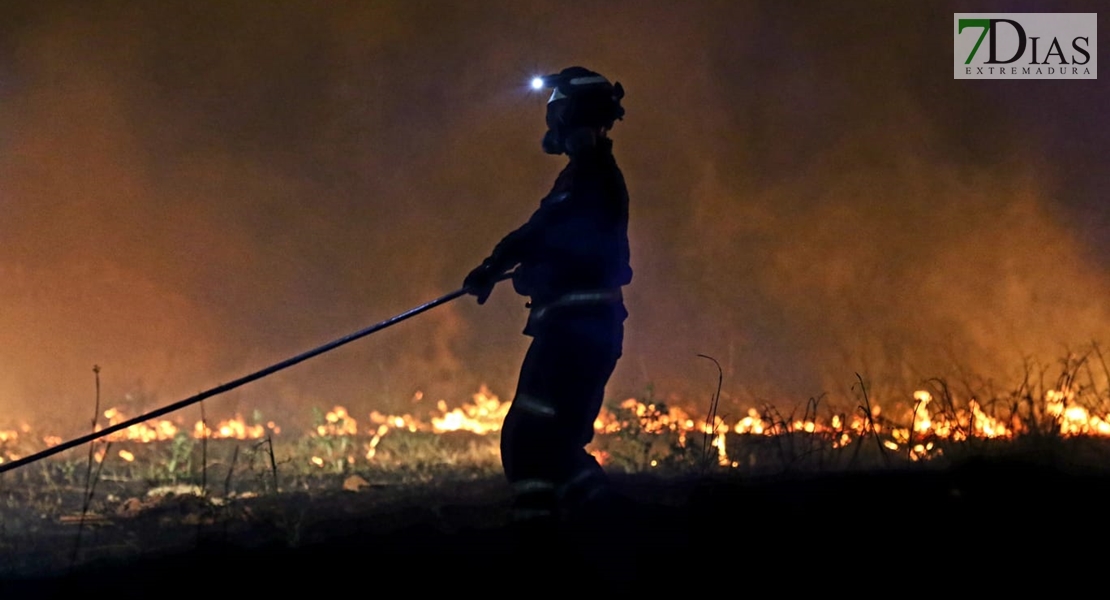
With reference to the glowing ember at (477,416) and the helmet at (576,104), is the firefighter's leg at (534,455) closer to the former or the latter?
the helmet at (576,104)

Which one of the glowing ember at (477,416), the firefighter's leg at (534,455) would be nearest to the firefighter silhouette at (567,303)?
the firefighter's leg at (534,455)

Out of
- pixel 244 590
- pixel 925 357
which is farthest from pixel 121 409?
pixel 925 357

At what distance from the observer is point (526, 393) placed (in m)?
4.29

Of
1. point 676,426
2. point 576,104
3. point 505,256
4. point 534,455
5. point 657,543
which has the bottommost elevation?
point 657,543

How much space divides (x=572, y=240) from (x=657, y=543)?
1408mm

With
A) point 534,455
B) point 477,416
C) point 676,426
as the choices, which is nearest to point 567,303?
point 534,455

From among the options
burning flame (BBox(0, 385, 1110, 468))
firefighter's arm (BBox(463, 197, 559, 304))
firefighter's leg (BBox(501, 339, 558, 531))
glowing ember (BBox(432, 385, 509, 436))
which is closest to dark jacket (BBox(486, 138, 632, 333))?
firefighter's arm (BBox(463, 197, 559, 304))

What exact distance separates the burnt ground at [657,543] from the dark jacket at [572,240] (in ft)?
3.48

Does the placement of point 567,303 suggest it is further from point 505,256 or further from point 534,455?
point 534,455

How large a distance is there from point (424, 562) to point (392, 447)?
9.84ft

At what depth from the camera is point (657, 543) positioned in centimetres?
443

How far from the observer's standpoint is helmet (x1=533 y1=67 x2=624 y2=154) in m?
4.32

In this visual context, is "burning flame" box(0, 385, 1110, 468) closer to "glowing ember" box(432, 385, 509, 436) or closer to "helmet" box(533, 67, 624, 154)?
"glowing ember" box(432, 385, 509, 436)

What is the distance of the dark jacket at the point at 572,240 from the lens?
425 cm
